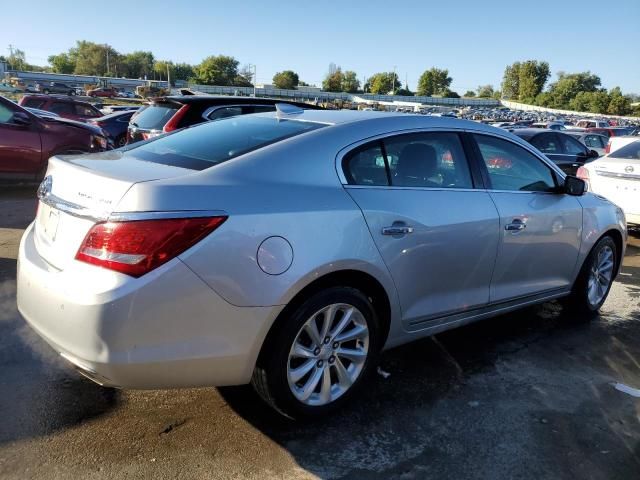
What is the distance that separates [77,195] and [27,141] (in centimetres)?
727

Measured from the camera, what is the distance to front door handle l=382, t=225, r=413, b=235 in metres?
2.97

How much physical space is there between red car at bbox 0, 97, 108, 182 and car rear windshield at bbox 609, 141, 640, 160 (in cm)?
879

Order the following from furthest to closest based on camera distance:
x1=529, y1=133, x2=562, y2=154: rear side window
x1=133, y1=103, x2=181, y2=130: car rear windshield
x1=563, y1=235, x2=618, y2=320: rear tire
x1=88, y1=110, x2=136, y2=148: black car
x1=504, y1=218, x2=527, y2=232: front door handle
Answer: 1. x1=88, y1=110, x2=136, y2=148: black car
2. x1=529, y1=133, x2=562, y2=154: rear side window
3. x1=133, y1=103, x2=181, y2=130: car rear windshield
4. x1=563, y1=235, x2=618, y2=320: rear tire
5. x1=504, y1=218, x2=527, y2=232: front door handle

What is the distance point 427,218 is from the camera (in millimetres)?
3186

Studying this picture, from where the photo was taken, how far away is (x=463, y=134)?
3717 millimetres

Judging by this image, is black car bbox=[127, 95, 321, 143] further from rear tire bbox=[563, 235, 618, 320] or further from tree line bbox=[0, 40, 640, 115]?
tree line bbox=[0, 40, 640, 115]

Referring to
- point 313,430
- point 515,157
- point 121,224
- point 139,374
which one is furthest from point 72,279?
point 515,157

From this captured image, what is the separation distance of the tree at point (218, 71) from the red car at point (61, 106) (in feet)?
406

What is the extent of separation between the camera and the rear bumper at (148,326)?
227 centimetres

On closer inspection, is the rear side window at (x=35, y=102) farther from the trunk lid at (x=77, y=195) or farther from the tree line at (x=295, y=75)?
the tree line at (x=295, y=75)

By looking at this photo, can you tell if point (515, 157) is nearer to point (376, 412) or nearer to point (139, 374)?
point (376, 412)

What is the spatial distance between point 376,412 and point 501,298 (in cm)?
133

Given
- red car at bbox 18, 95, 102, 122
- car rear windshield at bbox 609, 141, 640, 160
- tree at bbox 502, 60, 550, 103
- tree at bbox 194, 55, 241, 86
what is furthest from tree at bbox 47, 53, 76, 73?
car rear windshield at bbox 609, 141, 640, 160

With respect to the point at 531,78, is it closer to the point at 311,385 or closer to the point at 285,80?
the point at 285,80
